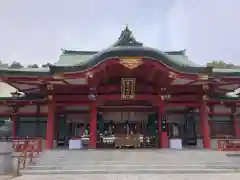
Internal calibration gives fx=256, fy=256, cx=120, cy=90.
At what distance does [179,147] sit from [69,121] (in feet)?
24.2

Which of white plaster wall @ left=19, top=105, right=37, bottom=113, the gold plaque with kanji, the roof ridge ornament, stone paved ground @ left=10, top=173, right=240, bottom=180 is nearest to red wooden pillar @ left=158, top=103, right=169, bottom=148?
the gold plaque with kanji

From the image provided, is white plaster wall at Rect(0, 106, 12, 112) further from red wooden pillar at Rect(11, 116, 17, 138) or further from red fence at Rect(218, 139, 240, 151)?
red fence at Rect(218, 139, 240, 151)

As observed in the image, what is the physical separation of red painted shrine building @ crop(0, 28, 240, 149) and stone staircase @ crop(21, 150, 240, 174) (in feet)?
6.88

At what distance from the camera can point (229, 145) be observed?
14.7 metres

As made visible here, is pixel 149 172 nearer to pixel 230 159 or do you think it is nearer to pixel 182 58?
pixel 230 159

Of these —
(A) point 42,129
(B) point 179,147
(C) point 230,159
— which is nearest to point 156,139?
(B) point 179,147

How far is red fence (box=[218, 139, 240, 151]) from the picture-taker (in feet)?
46.4

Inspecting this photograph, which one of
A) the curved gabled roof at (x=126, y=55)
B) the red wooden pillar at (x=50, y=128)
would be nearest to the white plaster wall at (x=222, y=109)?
the curved gabled roof at (x=126, y=55)

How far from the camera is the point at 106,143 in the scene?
59.7ft

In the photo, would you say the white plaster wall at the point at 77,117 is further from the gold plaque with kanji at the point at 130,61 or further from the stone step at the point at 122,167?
the stone step at the point at 122,167

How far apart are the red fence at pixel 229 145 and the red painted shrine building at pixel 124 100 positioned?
2.46ft

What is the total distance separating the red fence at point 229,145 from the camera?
557 inches

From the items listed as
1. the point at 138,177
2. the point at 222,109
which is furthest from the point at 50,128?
the point at 222,109

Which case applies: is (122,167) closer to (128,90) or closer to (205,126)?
(128,90)
